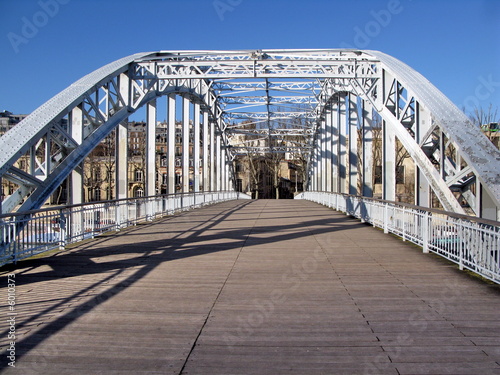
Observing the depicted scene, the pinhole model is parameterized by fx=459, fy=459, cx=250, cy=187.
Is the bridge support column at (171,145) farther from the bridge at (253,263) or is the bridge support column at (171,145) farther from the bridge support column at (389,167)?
the bridge support column at (389,167)

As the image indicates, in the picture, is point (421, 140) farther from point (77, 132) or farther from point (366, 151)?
point (77, 132)

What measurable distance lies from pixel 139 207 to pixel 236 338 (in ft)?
34.5

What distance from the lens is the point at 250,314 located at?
15.6 ft

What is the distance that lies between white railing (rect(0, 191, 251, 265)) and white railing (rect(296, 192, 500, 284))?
267 inches

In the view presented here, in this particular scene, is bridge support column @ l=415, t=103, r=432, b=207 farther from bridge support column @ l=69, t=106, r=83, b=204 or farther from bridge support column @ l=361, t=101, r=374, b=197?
bridge support column @ l=69, t=106, r=83, b=204

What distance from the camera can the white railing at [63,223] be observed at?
23.8 feet

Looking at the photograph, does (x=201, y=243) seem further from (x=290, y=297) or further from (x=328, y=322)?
(x=328, y=322)

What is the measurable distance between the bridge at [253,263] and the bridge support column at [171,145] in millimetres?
2340

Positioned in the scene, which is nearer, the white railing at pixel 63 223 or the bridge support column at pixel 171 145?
the white railing at pixel 63 223

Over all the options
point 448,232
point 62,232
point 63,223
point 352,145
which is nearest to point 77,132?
point 63,223

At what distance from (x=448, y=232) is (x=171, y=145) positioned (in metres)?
14.2

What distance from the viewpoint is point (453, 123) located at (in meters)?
9.63

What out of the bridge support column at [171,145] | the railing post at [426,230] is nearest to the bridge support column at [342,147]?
the bridge support column at [171,145]

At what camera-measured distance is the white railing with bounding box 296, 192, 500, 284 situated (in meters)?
6.04
